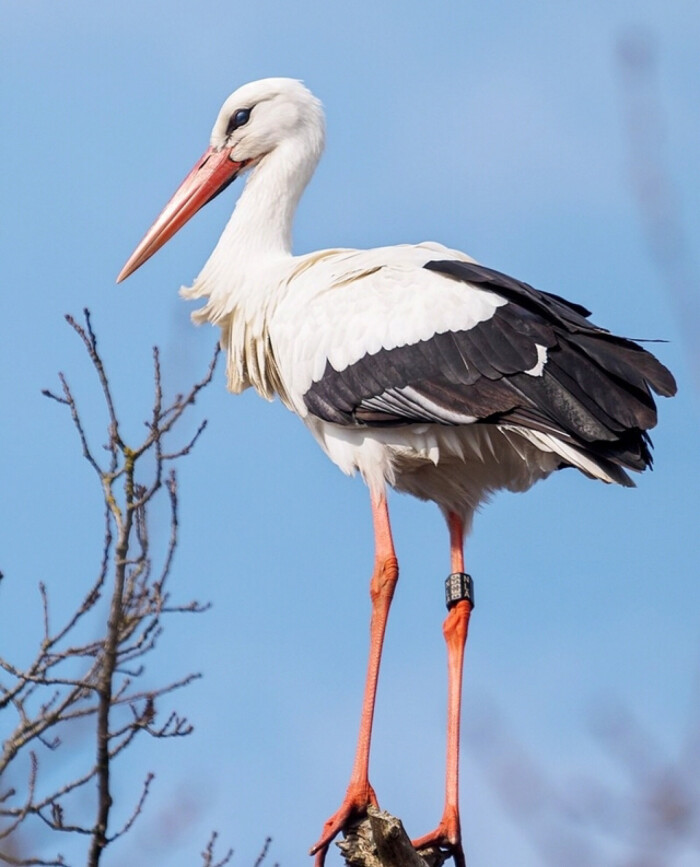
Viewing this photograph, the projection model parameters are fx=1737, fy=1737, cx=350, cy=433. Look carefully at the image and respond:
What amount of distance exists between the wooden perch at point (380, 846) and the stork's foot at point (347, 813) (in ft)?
2.66

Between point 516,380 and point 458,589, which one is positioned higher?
point 516,380

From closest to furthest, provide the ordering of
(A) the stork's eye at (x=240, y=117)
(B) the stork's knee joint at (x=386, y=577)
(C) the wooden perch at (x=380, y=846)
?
(C) the wooden perch at (x=380, y=846)
(B) the stork's knee joint at (x=386, y=577)
(A) the stork's eye at (x=240, y=117)

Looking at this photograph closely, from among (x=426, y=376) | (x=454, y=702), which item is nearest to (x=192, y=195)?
(x=426, y=376)

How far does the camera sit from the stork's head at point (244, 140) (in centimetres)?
963

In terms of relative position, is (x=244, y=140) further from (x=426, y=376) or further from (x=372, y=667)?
(x=372, y=667)

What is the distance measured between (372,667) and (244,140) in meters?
3.20

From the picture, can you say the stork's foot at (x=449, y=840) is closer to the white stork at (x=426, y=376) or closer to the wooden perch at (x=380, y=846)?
the white stork at (x=426, y=376)

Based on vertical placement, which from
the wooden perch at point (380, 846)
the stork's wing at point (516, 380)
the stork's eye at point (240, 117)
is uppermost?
the stork's eye at point (240, 117)

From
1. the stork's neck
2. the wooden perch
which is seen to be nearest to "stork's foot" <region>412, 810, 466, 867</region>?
the wooden perch

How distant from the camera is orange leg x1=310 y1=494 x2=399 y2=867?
7605 mm

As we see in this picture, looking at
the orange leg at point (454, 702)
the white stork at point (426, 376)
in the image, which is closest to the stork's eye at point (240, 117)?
the white stork at point (426, 376)

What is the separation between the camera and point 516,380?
7867mm

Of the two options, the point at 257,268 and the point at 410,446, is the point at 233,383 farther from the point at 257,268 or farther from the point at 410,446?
the point at 410,446

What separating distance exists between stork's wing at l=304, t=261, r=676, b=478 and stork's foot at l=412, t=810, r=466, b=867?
71.5 inches
